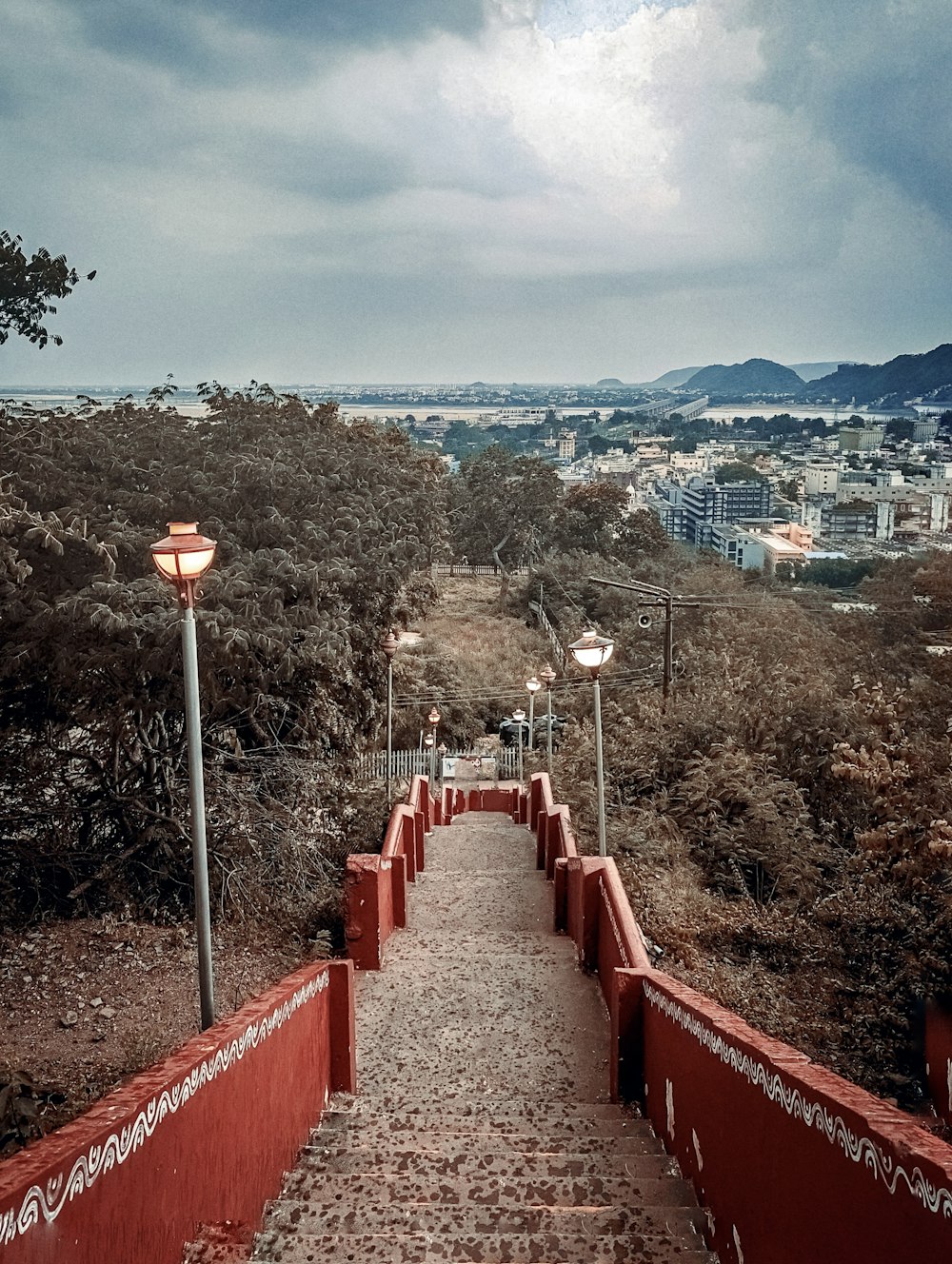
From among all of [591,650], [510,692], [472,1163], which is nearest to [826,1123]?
[472,1163]

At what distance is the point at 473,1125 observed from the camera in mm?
5891

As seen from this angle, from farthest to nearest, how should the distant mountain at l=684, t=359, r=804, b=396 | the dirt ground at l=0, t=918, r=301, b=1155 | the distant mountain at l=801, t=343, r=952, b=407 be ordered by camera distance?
the distant mountain at l=684, t=359, r=804, b=396 → the distant mountain at l=801, t=343, r=952, b=407 → the dirt ground at l=0, t=918, r=301, b=1155

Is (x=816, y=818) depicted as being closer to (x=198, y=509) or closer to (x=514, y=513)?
(x=198, y=509)

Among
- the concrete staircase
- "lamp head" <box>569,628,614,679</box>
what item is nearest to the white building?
"lamp head" <box>569,628,614,679</box>

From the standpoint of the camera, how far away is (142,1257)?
10.6ft

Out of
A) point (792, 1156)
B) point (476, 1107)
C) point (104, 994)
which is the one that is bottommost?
point (104, 994)

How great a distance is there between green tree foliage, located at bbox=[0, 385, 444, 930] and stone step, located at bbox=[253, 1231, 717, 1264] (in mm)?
6367

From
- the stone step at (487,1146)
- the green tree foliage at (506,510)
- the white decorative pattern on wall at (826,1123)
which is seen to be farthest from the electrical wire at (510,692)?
the green tree foliage at (506,510)

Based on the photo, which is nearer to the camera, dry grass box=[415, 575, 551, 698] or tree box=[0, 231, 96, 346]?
tree box=[0, 231, 96, 346]

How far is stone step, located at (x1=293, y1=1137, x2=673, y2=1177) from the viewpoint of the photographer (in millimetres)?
4965

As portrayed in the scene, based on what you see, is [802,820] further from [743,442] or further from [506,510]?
[743,442]

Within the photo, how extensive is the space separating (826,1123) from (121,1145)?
2370 mm

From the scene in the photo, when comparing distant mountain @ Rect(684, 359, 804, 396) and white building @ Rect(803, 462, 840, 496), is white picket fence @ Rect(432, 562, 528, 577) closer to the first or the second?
white building @ Rect(803, 462, 840, 496)

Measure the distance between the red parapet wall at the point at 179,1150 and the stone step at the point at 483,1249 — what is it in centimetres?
31
